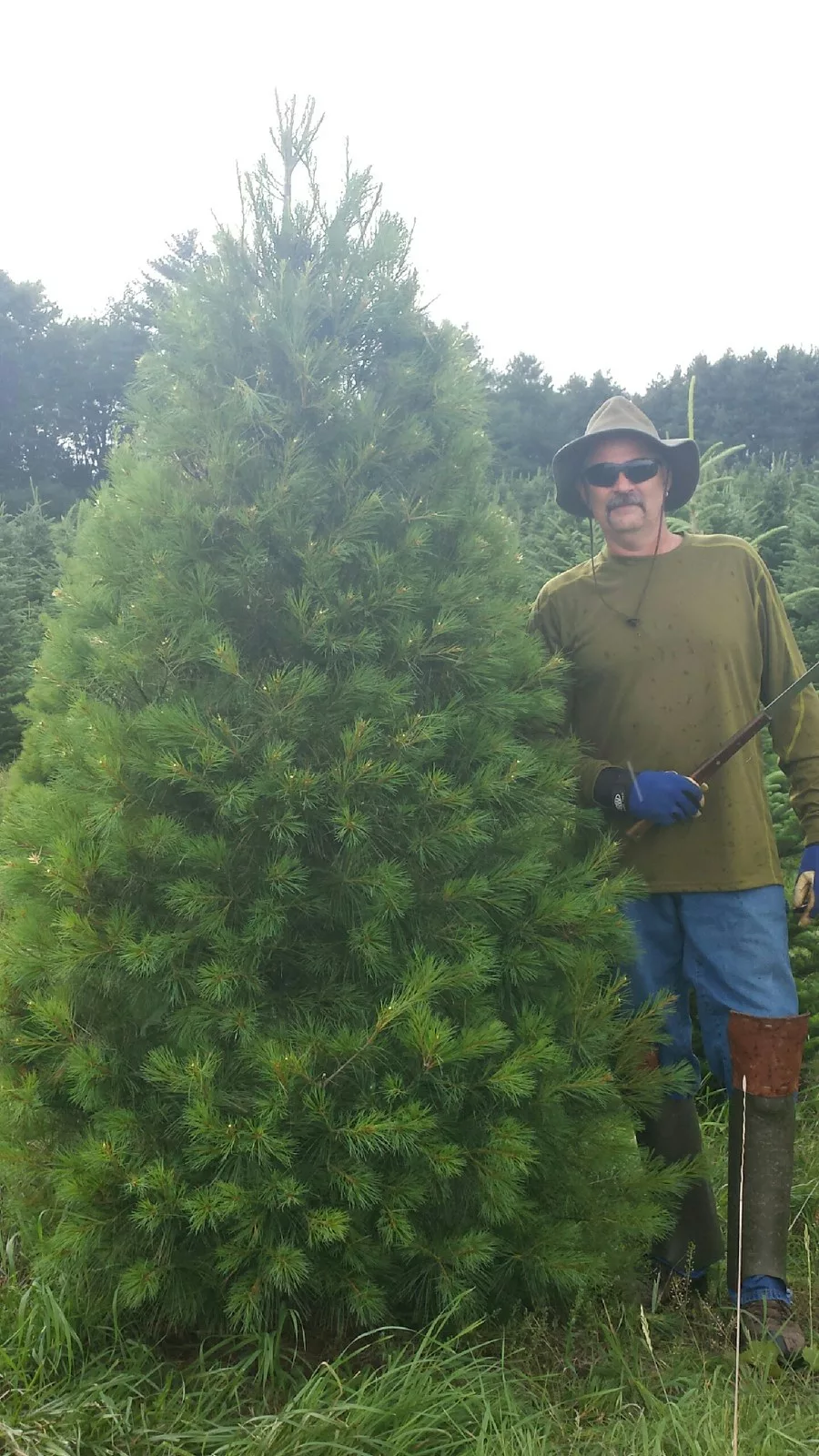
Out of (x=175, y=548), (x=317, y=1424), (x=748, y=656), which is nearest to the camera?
(x=317, y=1424)

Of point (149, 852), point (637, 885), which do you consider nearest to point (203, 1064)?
point (149, 852)

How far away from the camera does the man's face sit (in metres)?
3.26

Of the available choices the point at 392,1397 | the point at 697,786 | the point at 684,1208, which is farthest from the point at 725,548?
the point at 392,1397

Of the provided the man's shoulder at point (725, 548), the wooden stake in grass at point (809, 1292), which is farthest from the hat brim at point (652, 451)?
the wooden stake in grass at point (809, 1292)

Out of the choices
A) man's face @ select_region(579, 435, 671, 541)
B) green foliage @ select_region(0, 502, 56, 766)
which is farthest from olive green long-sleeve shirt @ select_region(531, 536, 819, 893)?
green foliage @ select_region(0, 502, 56, 766)

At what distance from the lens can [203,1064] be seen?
2041mm

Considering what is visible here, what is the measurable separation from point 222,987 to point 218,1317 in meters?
0.85

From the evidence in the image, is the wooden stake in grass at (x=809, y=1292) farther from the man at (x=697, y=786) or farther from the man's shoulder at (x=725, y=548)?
the man's shoulder at (x=725, y=548)

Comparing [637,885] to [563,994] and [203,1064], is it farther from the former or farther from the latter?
[203,1064]

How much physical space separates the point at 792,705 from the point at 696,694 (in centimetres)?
33

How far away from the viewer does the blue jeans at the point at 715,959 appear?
3.01m

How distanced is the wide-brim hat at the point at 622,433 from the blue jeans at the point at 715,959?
55.6 inches

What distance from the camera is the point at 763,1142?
2.94 meters

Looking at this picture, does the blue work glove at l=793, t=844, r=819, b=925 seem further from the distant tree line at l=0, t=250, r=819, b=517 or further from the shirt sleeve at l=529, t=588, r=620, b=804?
the distant tree line at l=0, t=250, r=819, b=517
